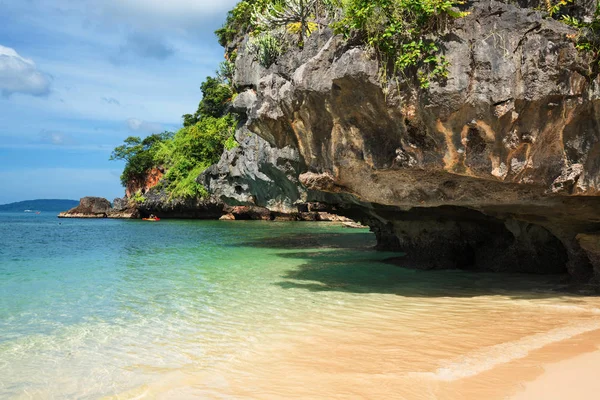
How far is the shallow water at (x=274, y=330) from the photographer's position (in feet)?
16.3

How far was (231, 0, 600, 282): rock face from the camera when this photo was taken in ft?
24.0

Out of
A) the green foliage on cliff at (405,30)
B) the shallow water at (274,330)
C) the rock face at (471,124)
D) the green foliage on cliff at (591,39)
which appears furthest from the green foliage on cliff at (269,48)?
the green foliage on cliff at (591,39)

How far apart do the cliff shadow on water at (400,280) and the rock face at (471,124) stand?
51.2 inches

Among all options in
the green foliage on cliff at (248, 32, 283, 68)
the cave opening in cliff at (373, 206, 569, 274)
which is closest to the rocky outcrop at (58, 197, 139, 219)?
the green foliage on cliff at (248, 32, 283, 68)

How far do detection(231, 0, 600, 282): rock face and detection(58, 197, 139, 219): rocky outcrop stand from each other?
1887 inches

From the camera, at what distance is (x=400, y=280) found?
11.5m

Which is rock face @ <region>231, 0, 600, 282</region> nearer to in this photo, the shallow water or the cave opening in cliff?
the cave opening in cliff

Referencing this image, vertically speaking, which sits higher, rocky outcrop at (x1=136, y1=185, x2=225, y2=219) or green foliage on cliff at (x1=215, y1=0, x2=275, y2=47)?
green foliage on cliff at (x1=215, y1=0, x2=275, y2=47)

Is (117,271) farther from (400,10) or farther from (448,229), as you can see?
(400,10)

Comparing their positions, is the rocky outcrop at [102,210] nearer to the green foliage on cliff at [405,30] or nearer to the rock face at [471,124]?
the rock face at [471,124]

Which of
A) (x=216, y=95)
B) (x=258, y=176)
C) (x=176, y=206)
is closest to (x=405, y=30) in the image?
(x=258, y=176)

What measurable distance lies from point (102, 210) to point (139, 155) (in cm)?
1286

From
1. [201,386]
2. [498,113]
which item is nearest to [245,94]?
[498,113]

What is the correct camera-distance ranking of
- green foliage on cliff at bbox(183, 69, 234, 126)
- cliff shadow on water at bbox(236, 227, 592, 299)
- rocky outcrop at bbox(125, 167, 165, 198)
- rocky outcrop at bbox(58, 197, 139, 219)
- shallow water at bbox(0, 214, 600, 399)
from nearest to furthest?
1. shallow water at bbox(0, 214, 600, 399)
2. cliff shadow on water at bbox(236, 227, 592, 299)
3. green foliage on cliff at bbox(183, 69, 234, 126)
4. rocky outcrop at bbox(125, 167, 165, 198)
5. rocky outcrop at bbox(58, 197, 139, 219)
